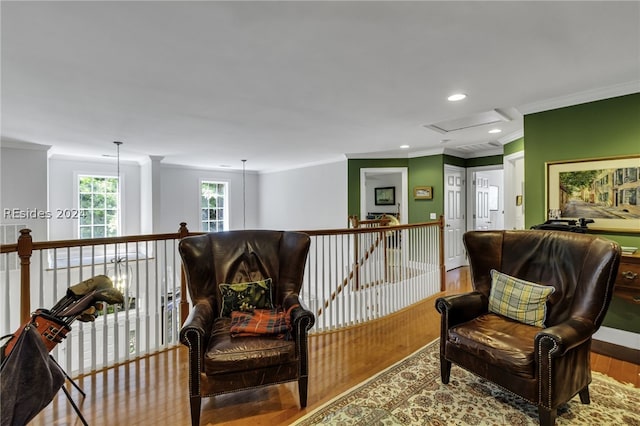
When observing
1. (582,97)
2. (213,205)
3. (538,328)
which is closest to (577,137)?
(582,97)

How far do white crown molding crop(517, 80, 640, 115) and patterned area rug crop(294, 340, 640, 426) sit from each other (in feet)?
8.19

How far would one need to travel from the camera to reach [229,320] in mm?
2330

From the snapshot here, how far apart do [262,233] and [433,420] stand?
182 centimetres

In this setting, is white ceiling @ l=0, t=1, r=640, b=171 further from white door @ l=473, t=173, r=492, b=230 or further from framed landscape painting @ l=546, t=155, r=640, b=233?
white door @ l=473, t=173, r=492, b=230

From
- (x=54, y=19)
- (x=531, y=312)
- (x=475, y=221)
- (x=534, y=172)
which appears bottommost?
(x=531, y=312)

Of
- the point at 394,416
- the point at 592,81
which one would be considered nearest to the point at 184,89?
the point at 394,416

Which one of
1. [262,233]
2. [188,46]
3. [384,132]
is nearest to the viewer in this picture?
[188,46]

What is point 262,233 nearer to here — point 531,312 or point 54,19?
point 54,19

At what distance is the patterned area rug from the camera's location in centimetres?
196

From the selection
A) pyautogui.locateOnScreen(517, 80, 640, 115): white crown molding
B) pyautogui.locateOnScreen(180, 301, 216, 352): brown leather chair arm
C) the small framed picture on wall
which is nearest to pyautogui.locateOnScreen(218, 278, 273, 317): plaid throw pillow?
pyautogui.locateOnScreen(180, 301, 216, 352): brown leather chair arm

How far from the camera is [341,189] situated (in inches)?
278

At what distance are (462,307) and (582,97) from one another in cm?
251

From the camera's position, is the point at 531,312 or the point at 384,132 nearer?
the point at 531,312

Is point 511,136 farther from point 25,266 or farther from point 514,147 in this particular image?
point 25,266
